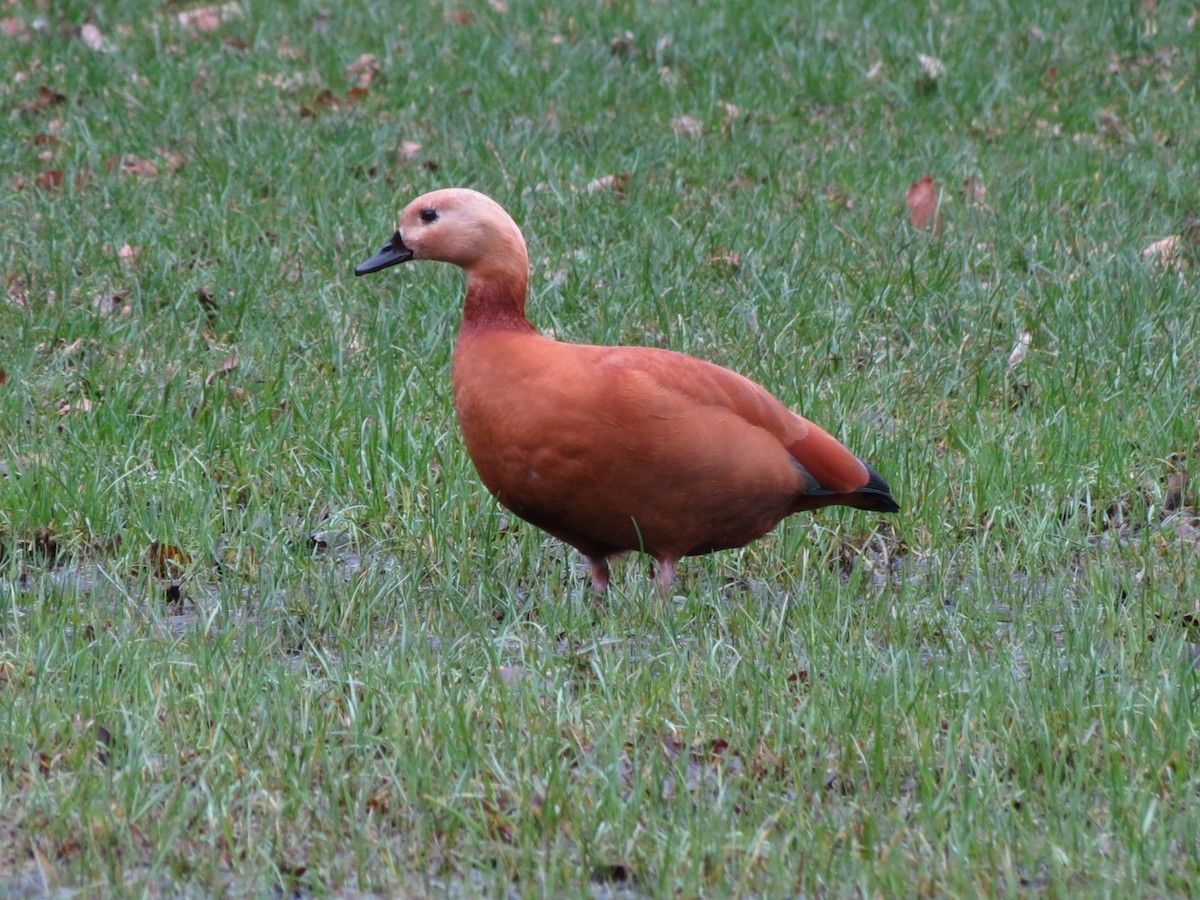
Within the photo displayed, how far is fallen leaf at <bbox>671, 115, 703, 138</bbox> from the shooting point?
8.64 meters

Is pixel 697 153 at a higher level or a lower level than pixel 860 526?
higher

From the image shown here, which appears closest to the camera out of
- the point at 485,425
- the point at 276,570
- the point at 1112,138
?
the point at 485,425

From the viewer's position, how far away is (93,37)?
31.9ft

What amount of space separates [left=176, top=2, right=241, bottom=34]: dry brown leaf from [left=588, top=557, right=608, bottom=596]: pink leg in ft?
20.7

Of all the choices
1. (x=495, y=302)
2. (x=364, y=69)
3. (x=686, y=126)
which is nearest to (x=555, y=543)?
(x=495, y=302)

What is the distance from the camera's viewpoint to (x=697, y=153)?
829cm

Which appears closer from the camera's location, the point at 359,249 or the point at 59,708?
the point at 59,708

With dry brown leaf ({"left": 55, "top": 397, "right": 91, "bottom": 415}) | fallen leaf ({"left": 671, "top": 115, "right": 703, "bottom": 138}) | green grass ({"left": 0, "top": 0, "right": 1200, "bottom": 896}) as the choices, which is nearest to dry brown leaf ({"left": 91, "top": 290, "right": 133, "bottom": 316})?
green grass ({"left": 0, "top": 0, "right": 1200, "bottom": 896})

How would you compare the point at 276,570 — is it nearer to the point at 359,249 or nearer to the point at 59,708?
the point at 59,708

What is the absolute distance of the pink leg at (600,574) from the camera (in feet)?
15.4

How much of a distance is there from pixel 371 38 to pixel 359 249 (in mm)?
3365

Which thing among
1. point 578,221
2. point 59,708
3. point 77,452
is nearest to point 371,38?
point 578,221

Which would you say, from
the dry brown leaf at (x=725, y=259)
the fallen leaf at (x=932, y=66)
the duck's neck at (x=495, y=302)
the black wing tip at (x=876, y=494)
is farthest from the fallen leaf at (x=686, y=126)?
the duck's neck at (x=495, y=302)

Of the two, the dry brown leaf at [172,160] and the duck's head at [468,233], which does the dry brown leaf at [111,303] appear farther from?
the duck's head at [468,233]
